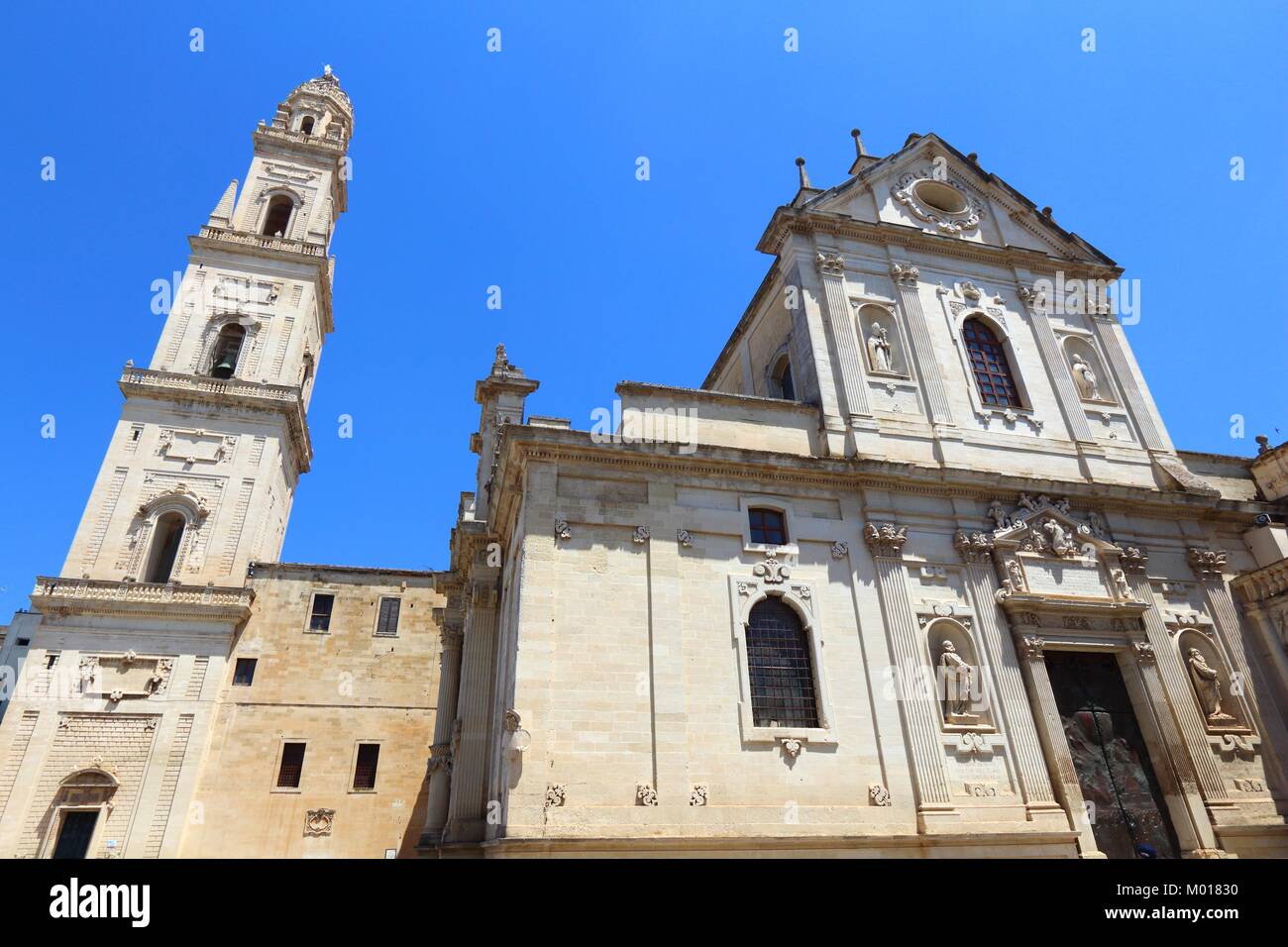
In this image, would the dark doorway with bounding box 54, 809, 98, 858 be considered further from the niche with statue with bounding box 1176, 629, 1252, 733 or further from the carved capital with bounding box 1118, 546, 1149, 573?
the niche with statue with bounding box 1176, 629, 1252, 733

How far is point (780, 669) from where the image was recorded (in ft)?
49.8

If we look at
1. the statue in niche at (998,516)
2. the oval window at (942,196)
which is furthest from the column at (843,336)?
the oval window at (942,196)

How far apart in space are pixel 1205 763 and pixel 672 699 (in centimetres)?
1202

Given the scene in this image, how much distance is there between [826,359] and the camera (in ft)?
63.9

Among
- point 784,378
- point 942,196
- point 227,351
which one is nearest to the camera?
point 784,378

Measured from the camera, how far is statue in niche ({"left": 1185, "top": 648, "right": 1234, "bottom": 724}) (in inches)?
661

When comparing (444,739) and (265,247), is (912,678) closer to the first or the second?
(444,739)

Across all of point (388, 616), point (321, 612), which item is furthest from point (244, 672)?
point (388, 616)

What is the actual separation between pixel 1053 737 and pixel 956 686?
2186 millimetres

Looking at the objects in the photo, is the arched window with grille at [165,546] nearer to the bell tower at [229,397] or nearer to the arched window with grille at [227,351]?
the bell tower at [229,397]

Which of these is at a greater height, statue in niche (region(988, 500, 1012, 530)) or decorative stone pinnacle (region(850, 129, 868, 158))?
decorative stone pinnacle (region(850, 129, 868, 158))

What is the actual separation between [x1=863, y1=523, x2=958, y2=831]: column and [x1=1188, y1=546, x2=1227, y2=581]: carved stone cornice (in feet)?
26.8

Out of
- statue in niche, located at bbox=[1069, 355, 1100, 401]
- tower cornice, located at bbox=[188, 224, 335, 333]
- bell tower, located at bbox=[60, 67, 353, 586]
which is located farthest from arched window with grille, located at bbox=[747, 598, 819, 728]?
tower cornice, located at bbox=[188, 224, 335, 333]
